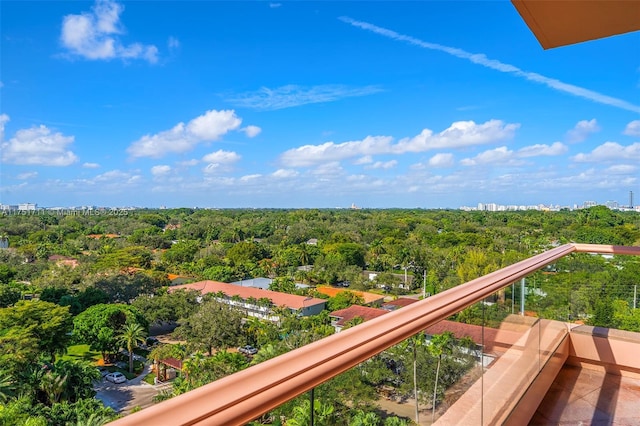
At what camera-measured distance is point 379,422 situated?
86 cm

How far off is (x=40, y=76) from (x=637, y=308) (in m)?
45.3

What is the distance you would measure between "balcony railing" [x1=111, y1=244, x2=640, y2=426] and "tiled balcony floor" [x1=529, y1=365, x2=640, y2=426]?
4.93 ft

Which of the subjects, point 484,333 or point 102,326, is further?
point 102,326

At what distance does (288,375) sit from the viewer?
1.83 feet

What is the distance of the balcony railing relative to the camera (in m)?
0.43

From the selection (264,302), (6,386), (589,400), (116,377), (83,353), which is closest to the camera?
(589,400)

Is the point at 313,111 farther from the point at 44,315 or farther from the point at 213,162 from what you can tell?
the point at 44,315

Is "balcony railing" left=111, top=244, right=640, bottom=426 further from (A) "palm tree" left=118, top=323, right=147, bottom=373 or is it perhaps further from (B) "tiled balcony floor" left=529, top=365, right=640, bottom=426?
(A) "palm tree" left=118, top=323, right=147, bottom=373

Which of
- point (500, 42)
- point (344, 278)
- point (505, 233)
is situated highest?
point (500, 42)

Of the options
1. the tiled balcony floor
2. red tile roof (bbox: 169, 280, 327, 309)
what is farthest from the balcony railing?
red tile roof (bbox: 169, 280, 327, 309)


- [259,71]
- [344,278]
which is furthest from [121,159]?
[344,278]

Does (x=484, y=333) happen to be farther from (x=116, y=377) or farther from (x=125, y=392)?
(x=116, y=377)

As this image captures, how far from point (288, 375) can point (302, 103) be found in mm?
37996

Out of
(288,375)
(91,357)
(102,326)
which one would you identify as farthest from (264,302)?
(288,375)
